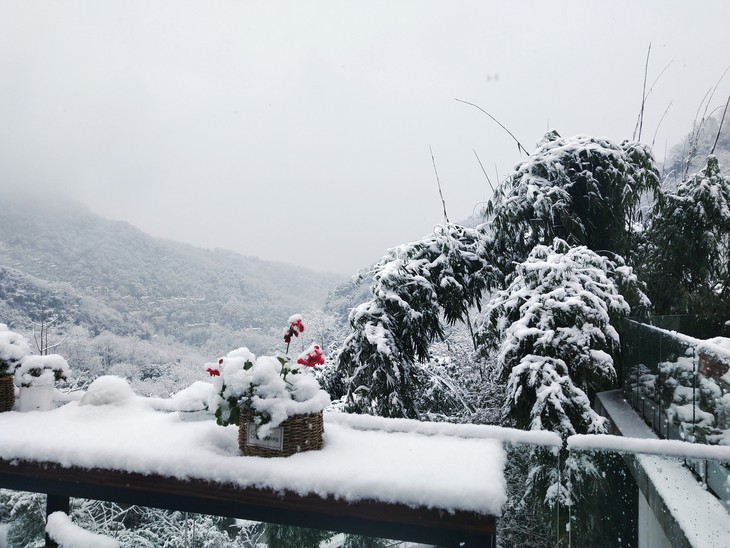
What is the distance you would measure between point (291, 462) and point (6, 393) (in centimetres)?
114

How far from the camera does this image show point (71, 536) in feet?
3.96

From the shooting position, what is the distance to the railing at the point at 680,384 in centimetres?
266

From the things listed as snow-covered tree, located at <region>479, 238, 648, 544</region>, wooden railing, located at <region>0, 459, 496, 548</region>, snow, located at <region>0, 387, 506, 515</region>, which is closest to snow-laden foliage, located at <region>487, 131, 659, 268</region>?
snow-covered tree, located at <region>479, 238, 648, 544</region>

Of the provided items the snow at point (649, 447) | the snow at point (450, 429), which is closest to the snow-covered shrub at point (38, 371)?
the snow at point (450, 429)

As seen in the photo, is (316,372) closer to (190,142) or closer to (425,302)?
(425,302)

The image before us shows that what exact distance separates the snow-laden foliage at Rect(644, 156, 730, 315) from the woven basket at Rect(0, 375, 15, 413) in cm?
445

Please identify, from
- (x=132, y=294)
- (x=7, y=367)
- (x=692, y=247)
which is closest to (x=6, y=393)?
(x=7, y=367)

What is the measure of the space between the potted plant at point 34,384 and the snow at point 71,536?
2.01 feet

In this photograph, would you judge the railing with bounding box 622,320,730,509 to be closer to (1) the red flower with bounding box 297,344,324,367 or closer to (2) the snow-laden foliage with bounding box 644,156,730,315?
(2) the snow-laden foliage with bounding box 644,156,730,315

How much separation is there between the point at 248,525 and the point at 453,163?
30705mm

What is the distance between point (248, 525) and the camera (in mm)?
1398

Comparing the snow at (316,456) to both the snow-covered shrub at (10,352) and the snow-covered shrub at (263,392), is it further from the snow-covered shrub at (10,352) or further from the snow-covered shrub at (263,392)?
the snow-covered shrub at (10,352)

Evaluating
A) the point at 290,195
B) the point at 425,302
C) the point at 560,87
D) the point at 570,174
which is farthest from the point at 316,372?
the point at 290,195

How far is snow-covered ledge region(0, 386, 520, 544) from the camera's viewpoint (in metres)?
1.24
